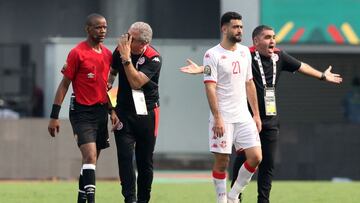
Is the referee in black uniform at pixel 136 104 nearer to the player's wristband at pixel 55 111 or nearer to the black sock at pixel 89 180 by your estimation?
the black sock at pixel 89 180

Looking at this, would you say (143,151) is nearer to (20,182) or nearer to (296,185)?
(296,185)

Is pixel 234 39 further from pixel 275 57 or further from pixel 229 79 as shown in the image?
pixel 275 57

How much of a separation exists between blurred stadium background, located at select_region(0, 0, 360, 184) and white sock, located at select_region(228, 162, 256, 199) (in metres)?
8.87

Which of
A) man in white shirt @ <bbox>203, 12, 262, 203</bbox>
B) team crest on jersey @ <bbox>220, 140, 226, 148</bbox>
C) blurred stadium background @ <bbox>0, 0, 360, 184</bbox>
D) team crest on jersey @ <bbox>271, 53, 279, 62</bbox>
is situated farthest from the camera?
blurred stadium background @ <bbox>0, 0, 360, 184</bbox>

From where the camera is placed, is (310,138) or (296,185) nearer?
(296,185)

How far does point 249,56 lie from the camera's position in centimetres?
1269

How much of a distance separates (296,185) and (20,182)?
16.3 feet

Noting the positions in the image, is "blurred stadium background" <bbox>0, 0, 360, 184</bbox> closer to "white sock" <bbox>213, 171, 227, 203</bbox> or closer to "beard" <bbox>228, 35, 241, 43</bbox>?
"white sock" <bbox>213, 171, 227, 203</bbox>

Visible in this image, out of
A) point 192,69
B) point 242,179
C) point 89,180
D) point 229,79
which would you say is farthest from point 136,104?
point 242,179

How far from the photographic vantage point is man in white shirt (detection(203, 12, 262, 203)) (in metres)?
12.4

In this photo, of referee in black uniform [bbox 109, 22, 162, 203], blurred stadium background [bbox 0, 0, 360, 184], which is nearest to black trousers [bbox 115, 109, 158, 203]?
referee in black uniform [bbox 109, 22, 162, 203]

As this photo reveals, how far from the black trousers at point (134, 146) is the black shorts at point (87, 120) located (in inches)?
10.4

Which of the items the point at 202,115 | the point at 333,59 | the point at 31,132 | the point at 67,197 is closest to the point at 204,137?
the point at 202,115

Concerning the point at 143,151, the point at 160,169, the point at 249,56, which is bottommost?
the point at 160,169
